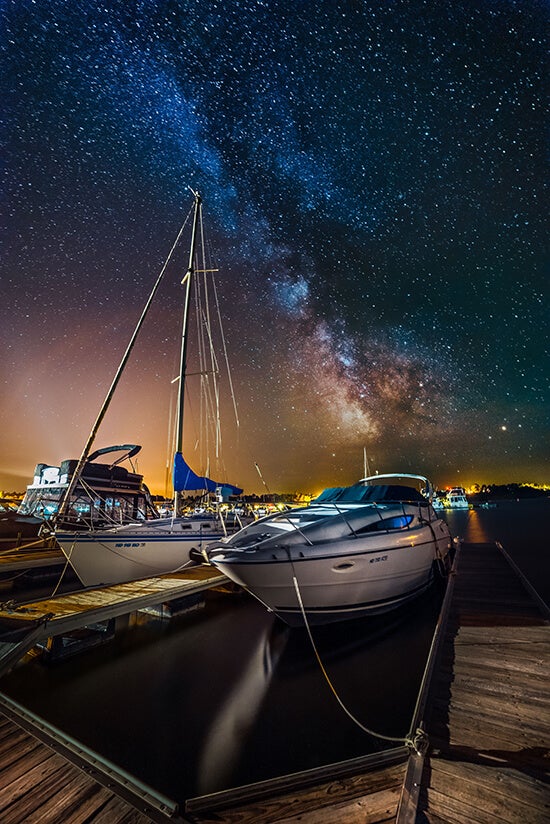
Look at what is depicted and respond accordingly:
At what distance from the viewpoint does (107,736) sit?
5129mm

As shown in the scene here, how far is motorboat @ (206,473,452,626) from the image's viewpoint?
732 centimetres

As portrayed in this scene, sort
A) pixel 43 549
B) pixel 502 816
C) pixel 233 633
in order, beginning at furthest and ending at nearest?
1. pixel 43 549
2. pixel 233 633
3. pixel 502 816

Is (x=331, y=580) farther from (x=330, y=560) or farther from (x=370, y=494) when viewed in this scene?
(x=370, y=494)

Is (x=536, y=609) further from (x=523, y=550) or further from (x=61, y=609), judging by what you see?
(x=523, y=550)

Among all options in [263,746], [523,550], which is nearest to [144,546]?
[263,746]

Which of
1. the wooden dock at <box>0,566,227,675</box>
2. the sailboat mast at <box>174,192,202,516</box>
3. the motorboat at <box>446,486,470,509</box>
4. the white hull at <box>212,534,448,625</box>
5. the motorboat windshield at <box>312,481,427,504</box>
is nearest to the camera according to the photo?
the wooden dock at <box>0,566,227,675</box>

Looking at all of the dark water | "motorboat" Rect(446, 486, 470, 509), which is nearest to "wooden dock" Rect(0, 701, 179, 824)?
the dark water

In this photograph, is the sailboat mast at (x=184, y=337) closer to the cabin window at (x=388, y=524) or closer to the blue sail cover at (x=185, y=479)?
the blue sail cover at (x=185, y=479)

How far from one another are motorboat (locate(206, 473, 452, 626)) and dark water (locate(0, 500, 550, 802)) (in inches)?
33.1

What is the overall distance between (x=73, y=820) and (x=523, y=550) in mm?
31399

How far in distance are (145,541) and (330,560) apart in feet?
23.3

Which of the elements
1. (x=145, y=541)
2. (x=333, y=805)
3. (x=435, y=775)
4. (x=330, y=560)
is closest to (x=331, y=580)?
(x=330, y=560)

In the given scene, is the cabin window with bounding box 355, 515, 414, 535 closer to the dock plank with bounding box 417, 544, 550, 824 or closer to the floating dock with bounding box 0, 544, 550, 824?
the dock plank with bounding box 417, 544, 550, 824

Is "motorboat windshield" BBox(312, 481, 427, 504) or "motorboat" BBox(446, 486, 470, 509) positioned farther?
"motorboat" BBox(446, 486, 470, 509)
